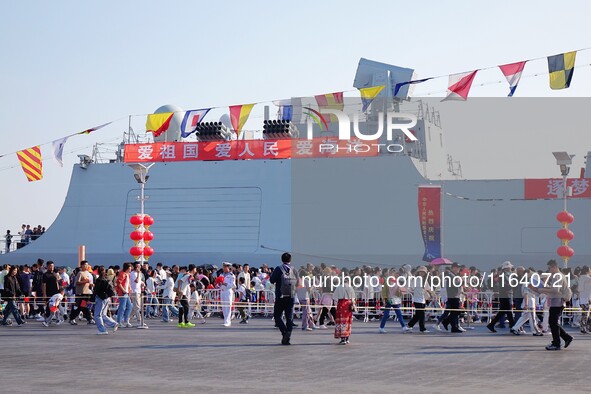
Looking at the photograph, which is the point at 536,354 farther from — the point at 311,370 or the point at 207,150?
the point at 207,150

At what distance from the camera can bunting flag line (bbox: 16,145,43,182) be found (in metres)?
28.8

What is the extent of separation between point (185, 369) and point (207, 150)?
24.9 metres

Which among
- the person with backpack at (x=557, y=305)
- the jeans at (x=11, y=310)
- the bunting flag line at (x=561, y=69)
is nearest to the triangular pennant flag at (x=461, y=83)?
the bunting flag line at (x=561, y=69)

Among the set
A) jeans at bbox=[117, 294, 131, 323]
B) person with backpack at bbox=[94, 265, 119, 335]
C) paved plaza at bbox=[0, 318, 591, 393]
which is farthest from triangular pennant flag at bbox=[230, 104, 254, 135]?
person with backpack at bbox=[94, 265, 119, 335]

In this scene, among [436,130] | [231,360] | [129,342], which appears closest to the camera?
[231,360]

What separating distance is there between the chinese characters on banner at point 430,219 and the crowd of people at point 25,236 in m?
16.9

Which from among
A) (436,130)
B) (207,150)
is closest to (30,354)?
(207,150)

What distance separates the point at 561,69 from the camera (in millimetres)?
20172

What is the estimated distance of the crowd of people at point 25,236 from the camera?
36.3 metres

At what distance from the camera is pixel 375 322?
2169cm

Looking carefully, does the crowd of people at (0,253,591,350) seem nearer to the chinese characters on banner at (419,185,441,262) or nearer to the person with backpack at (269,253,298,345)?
the person with backpack at (269,253,298,345)

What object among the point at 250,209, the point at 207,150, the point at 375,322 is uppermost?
the point at 207,150

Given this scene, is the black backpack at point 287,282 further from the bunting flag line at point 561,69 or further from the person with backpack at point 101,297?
the bunting flag line at point 561,69

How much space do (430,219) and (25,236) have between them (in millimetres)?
18067
